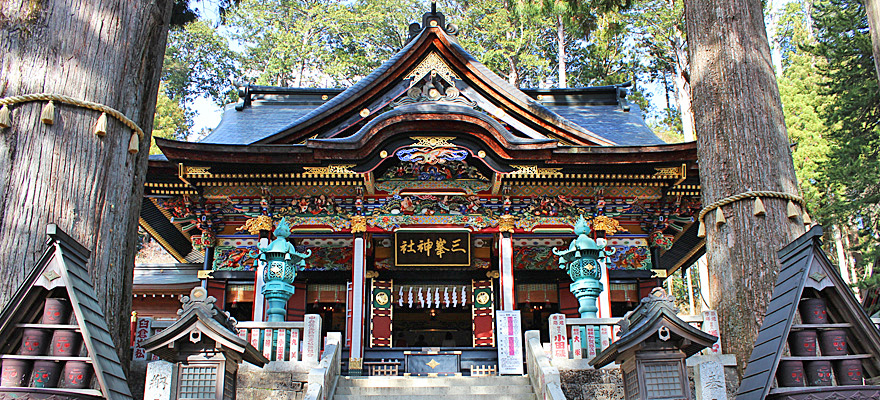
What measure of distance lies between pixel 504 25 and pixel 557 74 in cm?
324

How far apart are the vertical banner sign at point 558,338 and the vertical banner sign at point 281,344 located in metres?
2.97

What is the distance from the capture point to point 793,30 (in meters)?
28.0

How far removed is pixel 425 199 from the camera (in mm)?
11398

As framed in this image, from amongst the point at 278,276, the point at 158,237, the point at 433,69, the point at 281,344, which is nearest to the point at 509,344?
the point at 281,344

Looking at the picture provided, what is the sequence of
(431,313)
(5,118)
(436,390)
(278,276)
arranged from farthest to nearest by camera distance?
(431,313), (278,276), (436,390), (5,118)

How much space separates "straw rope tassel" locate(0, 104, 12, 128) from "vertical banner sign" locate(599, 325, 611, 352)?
5.89m

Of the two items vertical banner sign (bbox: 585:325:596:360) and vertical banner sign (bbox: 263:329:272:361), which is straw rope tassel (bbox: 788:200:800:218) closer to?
vertical banner sign (bbox: 585:325:596:360)

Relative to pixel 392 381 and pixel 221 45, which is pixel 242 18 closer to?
pixel 221 45

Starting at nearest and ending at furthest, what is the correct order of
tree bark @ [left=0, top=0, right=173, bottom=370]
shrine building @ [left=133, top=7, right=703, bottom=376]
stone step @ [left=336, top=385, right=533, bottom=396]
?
1. tree bark @ [left=0, top=0, right=173, bottom=370]
2. stone step @ [left=336, top=385, right=533, bottom=396]
3. shrine building @ [left=133, top=7, right=703, bottom=376]

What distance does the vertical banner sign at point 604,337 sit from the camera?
741 centimetres

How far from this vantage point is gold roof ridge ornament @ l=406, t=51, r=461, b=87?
11781 mm

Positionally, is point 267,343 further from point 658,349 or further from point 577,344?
point 658,349

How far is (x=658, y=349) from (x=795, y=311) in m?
2.18

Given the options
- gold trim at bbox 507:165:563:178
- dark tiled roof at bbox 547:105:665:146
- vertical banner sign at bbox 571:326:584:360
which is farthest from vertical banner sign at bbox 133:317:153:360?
dark tiled roof at bbox 547:105:665:146
